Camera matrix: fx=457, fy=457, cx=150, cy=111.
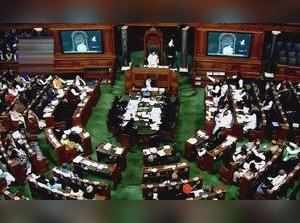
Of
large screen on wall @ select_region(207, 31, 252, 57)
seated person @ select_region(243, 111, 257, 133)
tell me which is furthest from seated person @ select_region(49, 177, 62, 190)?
large screen on wall @ select_region(207, 31, 252, 57)

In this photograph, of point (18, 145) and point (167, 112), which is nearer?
point (18, 145)

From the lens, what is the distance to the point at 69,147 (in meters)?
11.8

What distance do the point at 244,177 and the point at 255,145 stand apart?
1252 millimetres

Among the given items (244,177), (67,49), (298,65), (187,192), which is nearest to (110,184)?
(187,192)

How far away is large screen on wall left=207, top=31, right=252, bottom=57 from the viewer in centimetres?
1579

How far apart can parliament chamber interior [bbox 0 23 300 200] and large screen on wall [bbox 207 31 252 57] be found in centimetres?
4

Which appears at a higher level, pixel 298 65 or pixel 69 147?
pixel 298 65

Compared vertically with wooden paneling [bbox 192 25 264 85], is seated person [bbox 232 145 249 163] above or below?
below

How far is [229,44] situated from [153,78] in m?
3.09

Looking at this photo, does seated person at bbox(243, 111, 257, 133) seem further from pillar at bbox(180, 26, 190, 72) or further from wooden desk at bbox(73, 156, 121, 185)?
pillar at bbox(180, 26, 190, 72)
